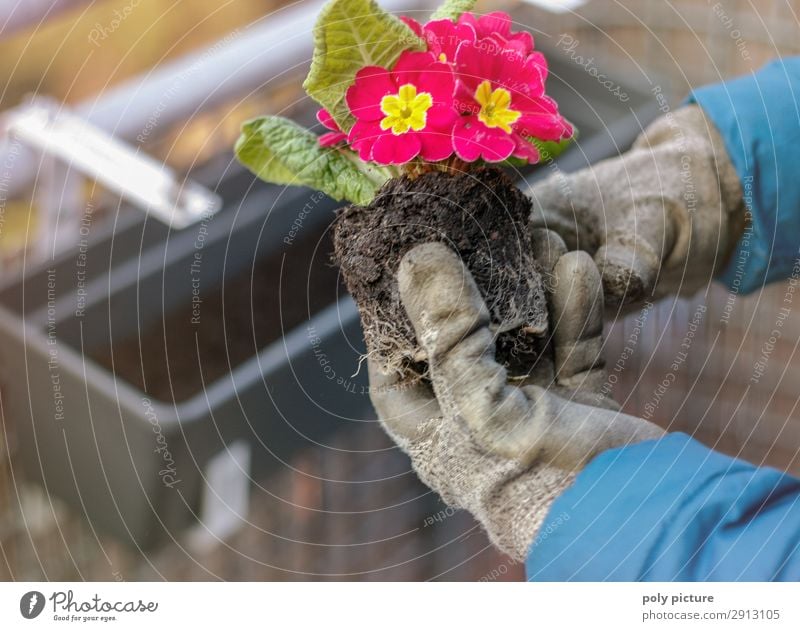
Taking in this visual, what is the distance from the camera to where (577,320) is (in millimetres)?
562

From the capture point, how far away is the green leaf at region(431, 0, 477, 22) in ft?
1.77

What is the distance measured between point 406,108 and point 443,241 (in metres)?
0.08

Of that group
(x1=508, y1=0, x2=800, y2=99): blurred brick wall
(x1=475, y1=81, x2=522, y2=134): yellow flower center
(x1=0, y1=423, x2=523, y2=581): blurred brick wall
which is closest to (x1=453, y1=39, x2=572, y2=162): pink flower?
(x1=475, y1=81, x2=522, y2=134): yellow flower center

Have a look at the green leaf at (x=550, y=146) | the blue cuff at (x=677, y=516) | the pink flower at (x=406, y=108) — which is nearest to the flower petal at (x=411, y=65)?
the pink flower at (x=406, y=108)

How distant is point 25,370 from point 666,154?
21.3 inches

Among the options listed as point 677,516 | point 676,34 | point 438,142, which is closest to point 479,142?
point 438,142

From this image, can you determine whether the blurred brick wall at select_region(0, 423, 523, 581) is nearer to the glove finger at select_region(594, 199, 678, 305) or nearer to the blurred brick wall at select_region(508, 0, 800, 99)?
the glove finger at select_region(594, 199, 678, 305)

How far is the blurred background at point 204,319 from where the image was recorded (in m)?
0.68

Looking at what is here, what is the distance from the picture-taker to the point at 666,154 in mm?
721

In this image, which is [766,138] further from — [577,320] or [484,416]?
[484,416]

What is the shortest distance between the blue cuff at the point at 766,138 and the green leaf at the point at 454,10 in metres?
0.27

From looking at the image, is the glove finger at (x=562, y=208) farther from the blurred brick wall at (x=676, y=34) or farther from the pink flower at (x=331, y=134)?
the blurred brick wall at (x=676, y=34)

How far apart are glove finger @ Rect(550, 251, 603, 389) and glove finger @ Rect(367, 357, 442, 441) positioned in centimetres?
Result: 9
